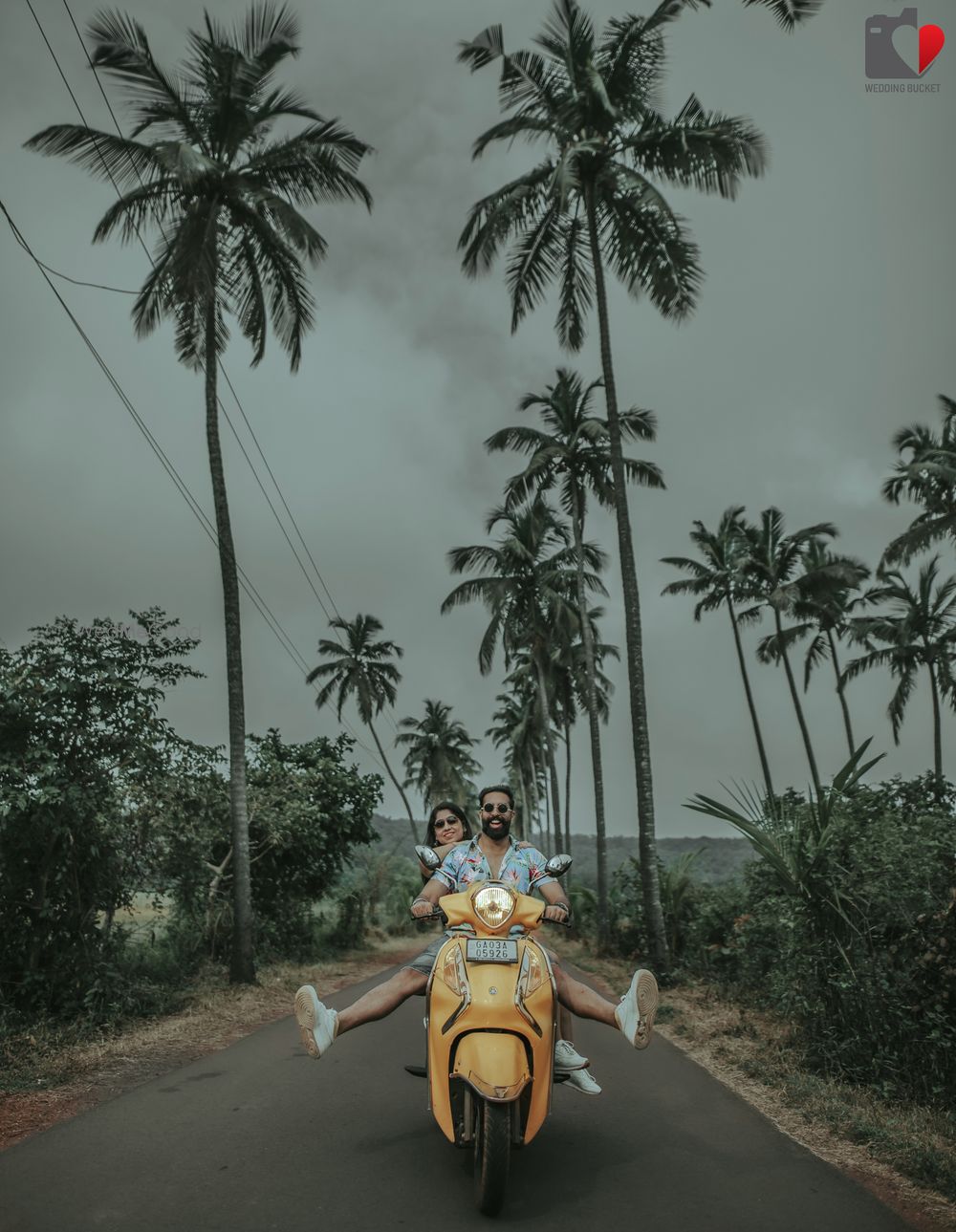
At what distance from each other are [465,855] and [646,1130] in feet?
6.18

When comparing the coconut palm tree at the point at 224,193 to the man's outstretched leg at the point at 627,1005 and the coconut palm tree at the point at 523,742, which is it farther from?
the coconut palm tree at the point at 523,742

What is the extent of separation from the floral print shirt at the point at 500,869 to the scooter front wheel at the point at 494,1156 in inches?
57.2

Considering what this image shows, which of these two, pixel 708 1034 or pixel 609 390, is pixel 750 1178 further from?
pixel 609 390

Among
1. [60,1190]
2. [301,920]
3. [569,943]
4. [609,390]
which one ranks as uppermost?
[609,390]

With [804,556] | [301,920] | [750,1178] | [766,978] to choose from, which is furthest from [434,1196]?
[804,556]

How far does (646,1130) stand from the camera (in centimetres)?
553

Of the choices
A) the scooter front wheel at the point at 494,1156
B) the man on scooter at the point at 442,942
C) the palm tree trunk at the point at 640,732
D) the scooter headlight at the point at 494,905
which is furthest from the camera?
the palm tree trunk at the point at 640,732

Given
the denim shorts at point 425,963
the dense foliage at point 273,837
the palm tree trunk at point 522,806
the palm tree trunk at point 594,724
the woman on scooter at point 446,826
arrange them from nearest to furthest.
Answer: the denim shorts at point 425,963
the woman on scooter at point 446,826
the dense foliage at point 273,837
the palm tree trunk at point 594,724
the palm tree trunk at point 522,806

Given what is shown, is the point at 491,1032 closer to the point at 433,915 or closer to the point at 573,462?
the point at 433,915

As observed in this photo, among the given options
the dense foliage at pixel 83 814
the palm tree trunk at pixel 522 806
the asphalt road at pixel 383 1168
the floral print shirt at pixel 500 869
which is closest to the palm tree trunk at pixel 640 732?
the dense foliage at pixel 83 814

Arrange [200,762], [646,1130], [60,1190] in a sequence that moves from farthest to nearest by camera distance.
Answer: [200,762] → [646,1130] → [60,1190]

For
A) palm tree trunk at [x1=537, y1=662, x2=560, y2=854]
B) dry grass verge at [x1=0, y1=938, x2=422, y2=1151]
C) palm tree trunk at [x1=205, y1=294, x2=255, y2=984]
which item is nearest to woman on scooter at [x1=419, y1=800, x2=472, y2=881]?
dry grass verge at [x1=0, y1=938, x2=422, y2=1151]

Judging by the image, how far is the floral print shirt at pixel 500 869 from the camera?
5438 mm

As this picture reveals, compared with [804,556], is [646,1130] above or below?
below
